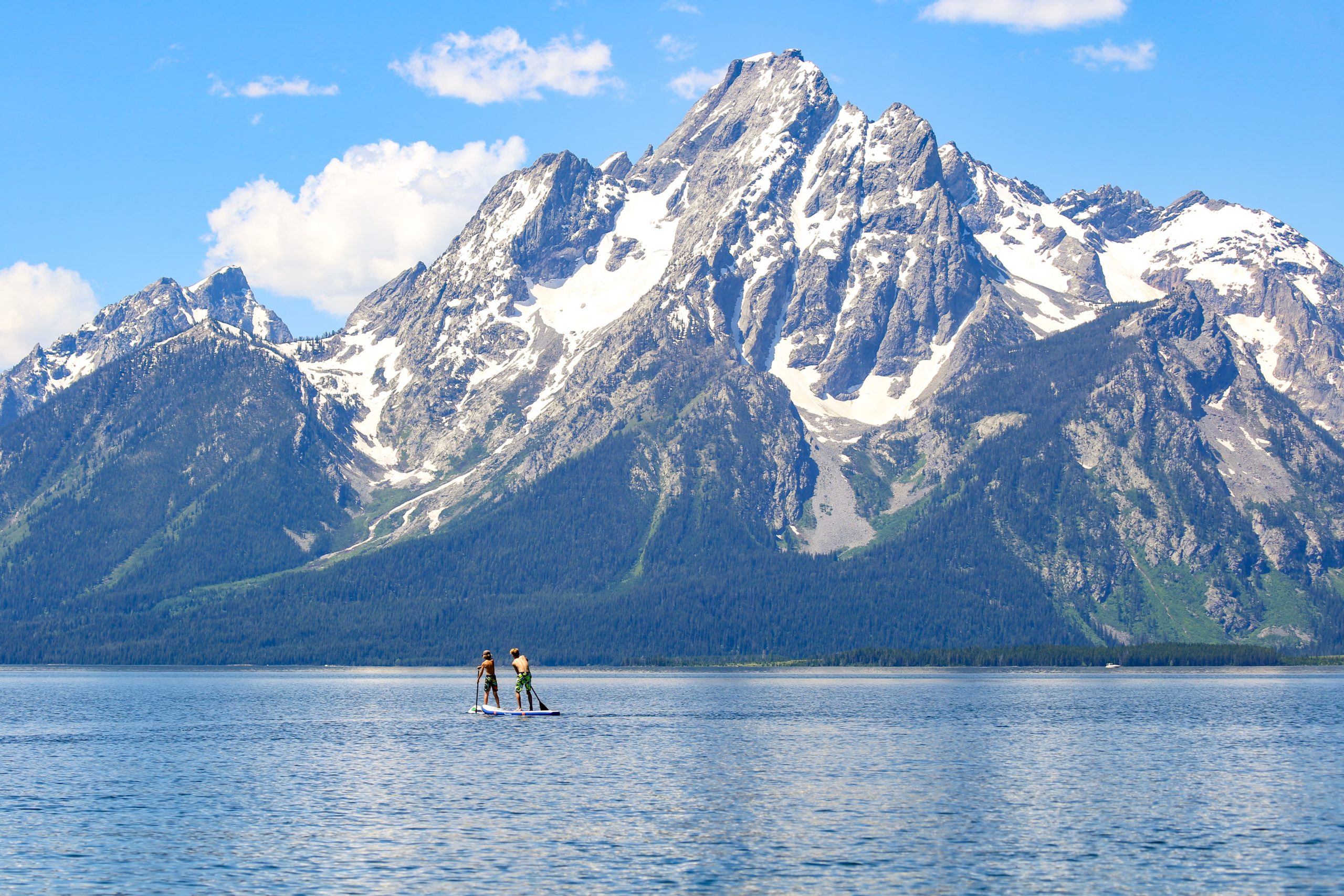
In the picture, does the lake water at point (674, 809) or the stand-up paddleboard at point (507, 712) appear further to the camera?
the stand-up paddleboard at point (507, 712)

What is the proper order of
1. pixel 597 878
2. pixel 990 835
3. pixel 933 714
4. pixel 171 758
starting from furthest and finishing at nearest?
pixel 933 714, pixel 171 758, pixel 990 835, pixel 597 878

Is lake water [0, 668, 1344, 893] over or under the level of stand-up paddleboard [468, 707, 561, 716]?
under

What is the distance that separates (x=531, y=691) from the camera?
150 m

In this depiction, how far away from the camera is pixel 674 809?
3206 inches

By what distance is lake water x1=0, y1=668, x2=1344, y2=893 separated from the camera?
62.2m

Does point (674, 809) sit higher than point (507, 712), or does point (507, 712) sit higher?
point (507, 712)

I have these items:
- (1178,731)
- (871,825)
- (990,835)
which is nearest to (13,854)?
(871,825)

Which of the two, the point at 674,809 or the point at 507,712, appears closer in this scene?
the point at 674,809

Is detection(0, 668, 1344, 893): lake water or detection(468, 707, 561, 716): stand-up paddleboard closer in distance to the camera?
detection(0, 668, 1344, 893): lake water

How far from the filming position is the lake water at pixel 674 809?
62.2 metres

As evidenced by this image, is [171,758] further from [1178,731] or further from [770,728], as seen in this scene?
[1178,731]

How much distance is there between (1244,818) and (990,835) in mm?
15534

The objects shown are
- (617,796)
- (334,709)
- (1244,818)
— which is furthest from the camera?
(334,709)

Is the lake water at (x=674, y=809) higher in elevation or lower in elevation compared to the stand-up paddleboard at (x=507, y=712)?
lower
